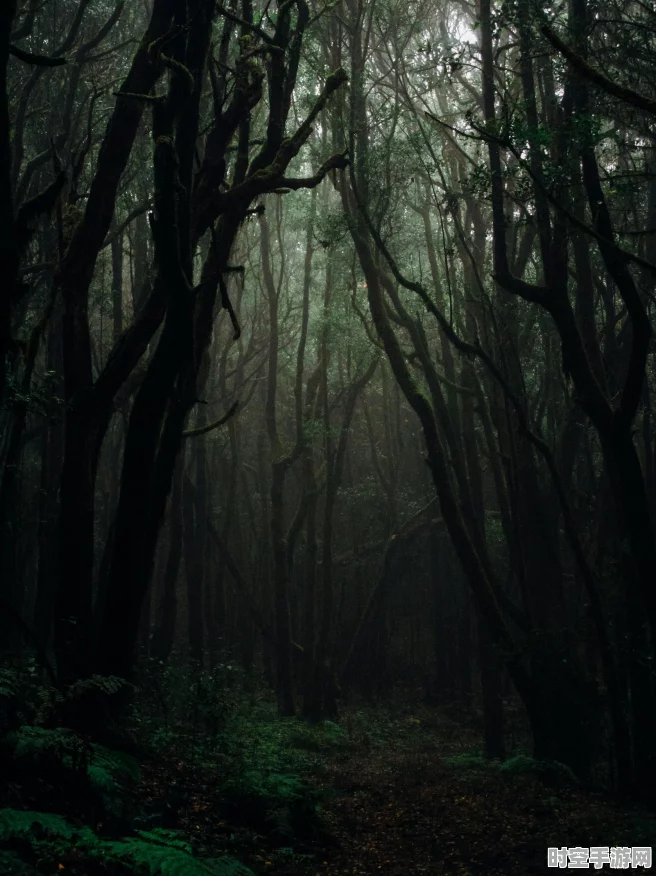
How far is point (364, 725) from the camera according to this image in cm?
1759

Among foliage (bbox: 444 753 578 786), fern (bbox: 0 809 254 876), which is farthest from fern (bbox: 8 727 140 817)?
foliage (bbox: 444 753 578 786)

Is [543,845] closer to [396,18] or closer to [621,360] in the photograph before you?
[621,360]

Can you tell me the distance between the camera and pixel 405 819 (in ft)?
27.0

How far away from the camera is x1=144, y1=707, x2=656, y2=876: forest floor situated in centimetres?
623

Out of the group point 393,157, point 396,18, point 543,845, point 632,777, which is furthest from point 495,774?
point 396,18

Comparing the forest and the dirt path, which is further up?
the forest

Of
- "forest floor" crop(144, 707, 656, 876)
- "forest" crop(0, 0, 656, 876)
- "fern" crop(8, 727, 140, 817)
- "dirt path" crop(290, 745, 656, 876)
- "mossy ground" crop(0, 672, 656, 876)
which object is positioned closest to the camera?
"mossy ground" crop(0, 672, 656, 876)

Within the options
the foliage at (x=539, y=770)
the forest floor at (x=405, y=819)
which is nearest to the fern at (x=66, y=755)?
the forest floor at (x=405, y=819)

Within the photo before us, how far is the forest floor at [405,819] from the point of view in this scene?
6.23 m

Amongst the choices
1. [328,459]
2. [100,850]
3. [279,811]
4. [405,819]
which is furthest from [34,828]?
[328,459]

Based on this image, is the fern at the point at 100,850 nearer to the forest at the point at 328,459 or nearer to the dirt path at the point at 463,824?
the forest at the point at 328,459

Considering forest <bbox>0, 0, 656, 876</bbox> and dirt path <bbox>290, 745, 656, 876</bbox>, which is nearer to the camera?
forest <bbox>0, 0, 656, 876</bbox>

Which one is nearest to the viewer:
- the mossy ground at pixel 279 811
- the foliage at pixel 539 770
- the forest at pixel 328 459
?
the mossy ground at pixel 279 811

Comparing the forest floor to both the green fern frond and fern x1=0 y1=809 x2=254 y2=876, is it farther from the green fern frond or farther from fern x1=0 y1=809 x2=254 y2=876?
the green fern frond
